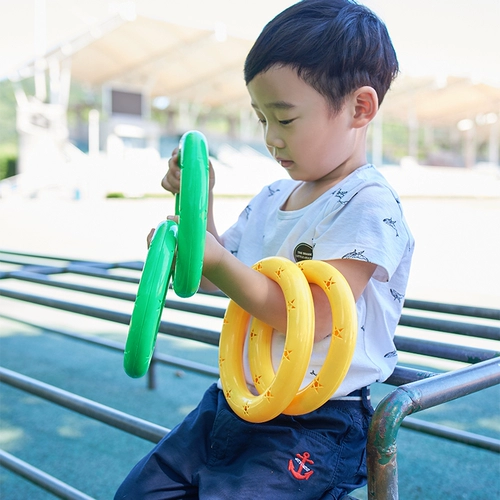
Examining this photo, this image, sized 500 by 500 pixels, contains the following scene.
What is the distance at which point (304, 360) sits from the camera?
100cm

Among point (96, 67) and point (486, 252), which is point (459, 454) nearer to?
point (486, 252)

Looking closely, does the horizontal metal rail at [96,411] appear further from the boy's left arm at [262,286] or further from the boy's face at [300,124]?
the boy's face at [300,124]

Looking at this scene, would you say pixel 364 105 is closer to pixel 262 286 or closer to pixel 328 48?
pixel 328 48

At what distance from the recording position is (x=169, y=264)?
2.97 ft

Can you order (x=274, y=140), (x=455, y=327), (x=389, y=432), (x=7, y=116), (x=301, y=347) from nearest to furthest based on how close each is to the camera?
(x=389, y=432)
(x=301, y=347)
(x=274, y=140)
(x=455, y=327)
(x=7, y=116)

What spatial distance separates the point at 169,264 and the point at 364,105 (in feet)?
1.81

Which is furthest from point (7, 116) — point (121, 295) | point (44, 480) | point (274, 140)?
point (274, 140)

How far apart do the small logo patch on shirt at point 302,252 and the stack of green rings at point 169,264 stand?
0.36 m

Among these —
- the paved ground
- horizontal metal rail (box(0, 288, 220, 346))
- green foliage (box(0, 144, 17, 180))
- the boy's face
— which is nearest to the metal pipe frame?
the boy's face

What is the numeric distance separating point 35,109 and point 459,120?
2943cm

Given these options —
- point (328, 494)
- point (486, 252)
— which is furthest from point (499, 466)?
point (486, 252)

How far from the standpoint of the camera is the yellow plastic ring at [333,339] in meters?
1.02

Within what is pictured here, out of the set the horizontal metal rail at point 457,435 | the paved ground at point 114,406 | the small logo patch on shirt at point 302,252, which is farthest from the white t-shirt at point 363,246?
the paved ground at point 114,406

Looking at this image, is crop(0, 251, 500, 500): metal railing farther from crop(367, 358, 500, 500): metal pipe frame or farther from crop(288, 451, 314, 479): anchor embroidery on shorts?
crop(288, 451, 314, 479): anchor embroidery on shorts
